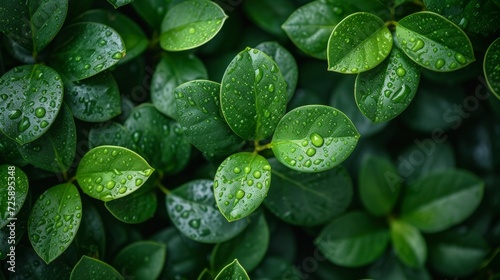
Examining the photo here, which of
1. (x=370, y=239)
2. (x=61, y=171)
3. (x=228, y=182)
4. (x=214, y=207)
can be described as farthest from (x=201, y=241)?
(x=370, y=239)

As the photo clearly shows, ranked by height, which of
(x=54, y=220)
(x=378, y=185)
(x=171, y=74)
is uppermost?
(x=171, y=74)

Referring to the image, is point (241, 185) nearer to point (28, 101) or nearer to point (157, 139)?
point (157, 139)

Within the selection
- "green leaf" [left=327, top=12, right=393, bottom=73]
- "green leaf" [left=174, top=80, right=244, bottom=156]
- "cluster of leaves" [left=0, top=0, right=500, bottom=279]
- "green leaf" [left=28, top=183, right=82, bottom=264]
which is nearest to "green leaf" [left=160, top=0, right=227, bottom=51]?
"cluster of leaves" [left=0, top=0, right=500, bottom=279]

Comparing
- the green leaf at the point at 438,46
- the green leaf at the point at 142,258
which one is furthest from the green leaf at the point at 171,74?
the green leaf at the point at 438,46

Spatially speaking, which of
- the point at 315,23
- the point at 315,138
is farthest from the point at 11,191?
the point at 315,23

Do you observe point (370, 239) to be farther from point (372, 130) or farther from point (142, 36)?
point (142, 36)

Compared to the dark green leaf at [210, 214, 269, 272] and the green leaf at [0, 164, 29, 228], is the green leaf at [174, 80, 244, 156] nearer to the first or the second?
the dark green leaf at [210, 214, 269, 272]
